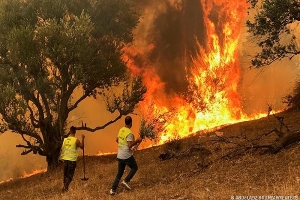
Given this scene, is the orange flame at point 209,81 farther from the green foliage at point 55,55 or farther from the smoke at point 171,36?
the green foliage at point 55,55

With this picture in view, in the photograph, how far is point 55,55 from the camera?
21.0m

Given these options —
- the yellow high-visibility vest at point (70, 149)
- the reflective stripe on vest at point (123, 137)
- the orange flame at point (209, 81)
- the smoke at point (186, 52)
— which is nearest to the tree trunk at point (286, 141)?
the reflective stripe on vest at point (123, 137)

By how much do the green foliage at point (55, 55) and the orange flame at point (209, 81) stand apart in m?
5.72

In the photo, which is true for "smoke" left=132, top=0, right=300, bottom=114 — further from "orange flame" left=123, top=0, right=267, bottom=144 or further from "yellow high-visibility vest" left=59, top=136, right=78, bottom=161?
"yellow high-visibility vest" left=59, top=136, right=78, bottom=161

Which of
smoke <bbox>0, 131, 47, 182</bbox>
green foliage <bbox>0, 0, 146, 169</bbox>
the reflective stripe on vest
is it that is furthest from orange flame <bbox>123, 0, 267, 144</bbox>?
the reflective stripe on vest

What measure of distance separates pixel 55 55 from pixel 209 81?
15.8m

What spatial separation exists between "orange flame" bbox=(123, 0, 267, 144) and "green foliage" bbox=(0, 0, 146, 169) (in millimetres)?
5723

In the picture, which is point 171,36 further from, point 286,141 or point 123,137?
point 123,137

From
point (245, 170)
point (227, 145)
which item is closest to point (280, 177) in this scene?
point (245, 170)

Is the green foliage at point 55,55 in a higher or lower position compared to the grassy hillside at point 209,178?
higher

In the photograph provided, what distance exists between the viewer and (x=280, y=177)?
11180 millimetres

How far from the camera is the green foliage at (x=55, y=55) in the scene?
2108 cm

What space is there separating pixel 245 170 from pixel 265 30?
712cm

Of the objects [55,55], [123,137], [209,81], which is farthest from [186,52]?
[123,137]
